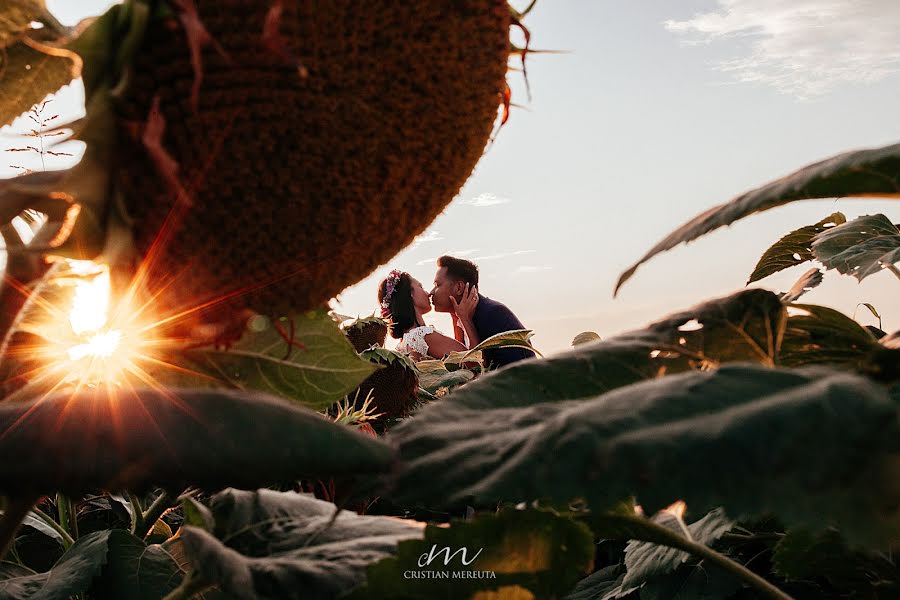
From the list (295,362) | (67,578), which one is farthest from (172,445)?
(67,578)

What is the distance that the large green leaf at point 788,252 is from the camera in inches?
77.8

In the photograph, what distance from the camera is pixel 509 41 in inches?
29.0

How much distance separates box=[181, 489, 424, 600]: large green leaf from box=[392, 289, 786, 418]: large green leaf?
0.22 metres

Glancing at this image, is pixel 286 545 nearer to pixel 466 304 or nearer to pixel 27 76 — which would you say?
pixel 27 76

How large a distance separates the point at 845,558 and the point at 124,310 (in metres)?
0.99

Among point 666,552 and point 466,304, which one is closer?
point 666,552

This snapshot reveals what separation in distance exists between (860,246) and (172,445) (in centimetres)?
162

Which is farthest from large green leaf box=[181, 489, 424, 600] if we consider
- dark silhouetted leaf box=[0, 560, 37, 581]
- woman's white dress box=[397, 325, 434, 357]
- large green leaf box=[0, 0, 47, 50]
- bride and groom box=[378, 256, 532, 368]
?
woman's white dress box=[397, 325, 434, 357]

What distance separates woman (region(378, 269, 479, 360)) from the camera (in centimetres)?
676

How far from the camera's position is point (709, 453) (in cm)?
47

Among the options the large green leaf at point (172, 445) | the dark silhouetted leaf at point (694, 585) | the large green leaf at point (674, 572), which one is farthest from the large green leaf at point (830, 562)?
the large green leaf at point (172, 445)

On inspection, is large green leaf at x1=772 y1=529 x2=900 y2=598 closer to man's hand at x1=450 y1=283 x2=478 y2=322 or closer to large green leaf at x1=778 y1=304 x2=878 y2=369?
large green leaf at x1=778 y1=304 x2=878 y2=369

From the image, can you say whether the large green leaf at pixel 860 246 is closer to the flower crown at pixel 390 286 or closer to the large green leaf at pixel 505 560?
the large green leaf at pixel 505 560

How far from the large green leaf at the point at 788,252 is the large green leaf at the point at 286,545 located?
4.25ft
